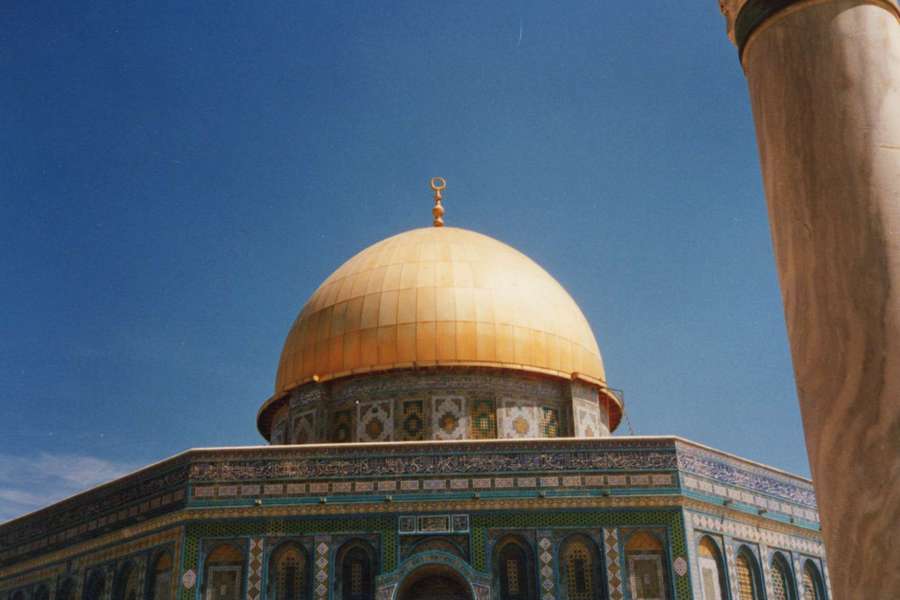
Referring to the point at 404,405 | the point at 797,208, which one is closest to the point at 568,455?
the point at 404,405

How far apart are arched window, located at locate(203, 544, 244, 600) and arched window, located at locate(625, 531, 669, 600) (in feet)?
15.7

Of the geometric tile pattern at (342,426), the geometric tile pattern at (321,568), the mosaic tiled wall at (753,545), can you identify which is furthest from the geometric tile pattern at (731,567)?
the geometric tile pattern at (342,426)

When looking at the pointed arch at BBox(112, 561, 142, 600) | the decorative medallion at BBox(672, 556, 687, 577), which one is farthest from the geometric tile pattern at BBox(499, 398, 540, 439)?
the pointed arch at BBox(112, 561, 142, 600)

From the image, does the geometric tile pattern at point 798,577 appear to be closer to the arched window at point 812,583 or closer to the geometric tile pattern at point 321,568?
the arched window at point 812,583

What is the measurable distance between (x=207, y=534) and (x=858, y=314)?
11462 millimetres

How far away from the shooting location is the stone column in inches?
93.8

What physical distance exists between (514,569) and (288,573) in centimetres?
279

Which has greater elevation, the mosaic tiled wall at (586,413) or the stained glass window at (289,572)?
the mosaic tiled wall at (586,413)

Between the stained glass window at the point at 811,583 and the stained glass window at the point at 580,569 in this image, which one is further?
the stained glass window at the point at 811,583

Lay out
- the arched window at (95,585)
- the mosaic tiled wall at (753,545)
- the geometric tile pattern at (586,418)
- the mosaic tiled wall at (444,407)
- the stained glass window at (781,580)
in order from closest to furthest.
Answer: the mosaic tiled wall at (753,545), the stained glass window at (781,580), the arched window at (95,585), the mosaic tiled wall at (444,407), the geometric tile pattern at (586,418)

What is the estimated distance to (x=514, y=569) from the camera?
12609 mm

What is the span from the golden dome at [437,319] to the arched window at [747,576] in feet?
13.3

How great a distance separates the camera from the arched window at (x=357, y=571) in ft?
41.1

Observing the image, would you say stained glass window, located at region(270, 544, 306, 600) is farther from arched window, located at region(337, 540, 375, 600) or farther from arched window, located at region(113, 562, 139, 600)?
arched window, located at region(113, 562, 139, 600)
